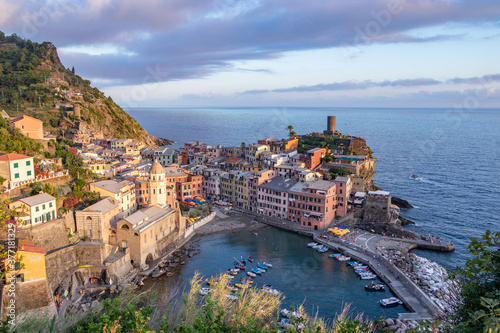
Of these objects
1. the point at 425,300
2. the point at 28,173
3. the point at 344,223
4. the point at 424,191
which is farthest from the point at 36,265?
the point at 424,191

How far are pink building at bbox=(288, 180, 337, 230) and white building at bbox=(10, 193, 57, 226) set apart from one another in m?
31.4

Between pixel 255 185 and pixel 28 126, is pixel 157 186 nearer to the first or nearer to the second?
pixel 255 185

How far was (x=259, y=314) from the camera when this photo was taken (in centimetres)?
1689

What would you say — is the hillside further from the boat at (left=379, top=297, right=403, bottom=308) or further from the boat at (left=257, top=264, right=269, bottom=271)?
the boat at (left=379, top=297, right=403, bottom=308)

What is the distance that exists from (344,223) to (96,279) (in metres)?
34.0

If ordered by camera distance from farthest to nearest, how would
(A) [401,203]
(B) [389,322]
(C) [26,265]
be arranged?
1. (A) [401,203]
2. (B) [389,322]
3. (C) [26,265]

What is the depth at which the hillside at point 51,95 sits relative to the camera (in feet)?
Result: 267

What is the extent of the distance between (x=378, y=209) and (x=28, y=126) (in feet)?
168

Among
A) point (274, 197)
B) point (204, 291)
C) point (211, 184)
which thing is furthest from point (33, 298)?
point (211, 184)

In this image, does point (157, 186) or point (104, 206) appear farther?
point (157, 186)

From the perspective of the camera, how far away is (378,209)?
5175 centimetres

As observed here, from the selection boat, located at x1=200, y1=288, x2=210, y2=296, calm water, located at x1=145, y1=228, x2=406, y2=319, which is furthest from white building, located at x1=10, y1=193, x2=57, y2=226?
boat, located at x1=200, y1=288, x2=210, y2=296

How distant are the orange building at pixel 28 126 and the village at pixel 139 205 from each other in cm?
14

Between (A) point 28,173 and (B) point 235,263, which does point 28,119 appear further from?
(B) point 235,263
